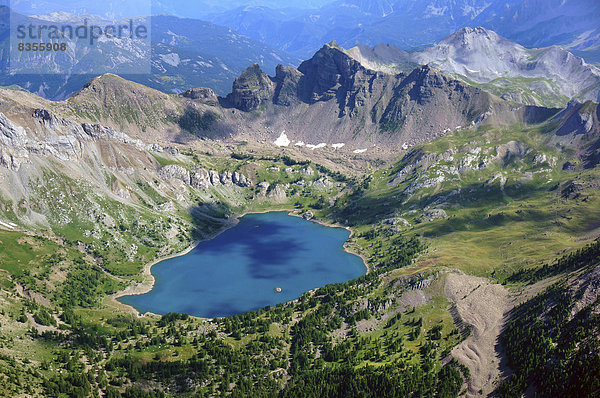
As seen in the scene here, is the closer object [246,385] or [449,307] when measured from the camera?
[246,385]

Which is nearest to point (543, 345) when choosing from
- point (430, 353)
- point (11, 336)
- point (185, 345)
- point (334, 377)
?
point (430, 353)

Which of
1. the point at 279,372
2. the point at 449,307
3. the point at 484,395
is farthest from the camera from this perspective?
the point at 449,307

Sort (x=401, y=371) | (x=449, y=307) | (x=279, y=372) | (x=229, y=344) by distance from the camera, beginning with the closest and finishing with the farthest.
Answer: (x=401, y=371), (x=279, y=372), (x=229, y=344), (x=449, y=307)

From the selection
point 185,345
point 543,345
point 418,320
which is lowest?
point 185,345

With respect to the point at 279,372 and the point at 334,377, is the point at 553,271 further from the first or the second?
the point at 279,372

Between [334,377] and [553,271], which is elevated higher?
[553,271]

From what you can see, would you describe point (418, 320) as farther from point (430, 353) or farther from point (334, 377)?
point (334, 377)

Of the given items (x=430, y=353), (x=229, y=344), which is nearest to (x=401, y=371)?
(x=430, y=353)
